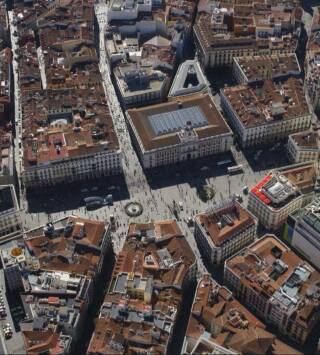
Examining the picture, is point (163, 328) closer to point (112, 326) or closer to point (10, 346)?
point (112, 326)

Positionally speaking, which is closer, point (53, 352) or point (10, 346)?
point (53, 352)

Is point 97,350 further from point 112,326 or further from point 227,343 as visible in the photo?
point 227,343

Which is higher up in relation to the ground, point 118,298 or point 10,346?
point 118,298

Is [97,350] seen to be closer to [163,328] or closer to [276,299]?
[163,328]

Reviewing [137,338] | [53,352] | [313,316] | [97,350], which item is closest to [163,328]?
[137,338]

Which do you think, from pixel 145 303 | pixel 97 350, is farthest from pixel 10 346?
pixel 145 303

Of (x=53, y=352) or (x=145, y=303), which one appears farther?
(x=145, y=303)

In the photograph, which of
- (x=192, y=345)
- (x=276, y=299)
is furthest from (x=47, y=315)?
(x=276, y=299)
